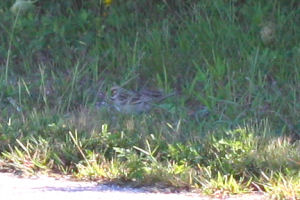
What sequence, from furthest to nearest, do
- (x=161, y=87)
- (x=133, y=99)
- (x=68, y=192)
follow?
(x=161, y=87)
(x=133, y=99)
(x=68, y=192)

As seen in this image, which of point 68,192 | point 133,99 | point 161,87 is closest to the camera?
point 68,192

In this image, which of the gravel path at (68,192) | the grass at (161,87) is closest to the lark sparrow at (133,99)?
the grass at (161,87)

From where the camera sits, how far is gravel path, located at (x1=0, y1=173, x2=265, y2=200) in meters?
5.39

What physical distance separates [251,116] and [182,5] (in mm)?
2340

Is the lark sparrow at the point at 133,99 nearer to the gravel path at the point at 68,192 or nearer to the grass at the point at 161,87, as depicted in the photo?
the grass at the point at 161,87

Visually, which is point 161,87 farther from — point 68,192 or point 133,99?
point 68,192

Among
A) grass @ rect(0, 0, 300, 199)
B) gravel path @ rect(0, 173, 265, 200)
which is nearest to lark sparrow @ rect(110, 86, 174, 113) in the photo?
grass @ rect(0, 0, 300, 199)

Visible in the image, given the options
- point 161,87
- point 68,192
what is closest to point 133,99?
point 161,87

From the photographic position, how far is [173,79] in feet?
25.3

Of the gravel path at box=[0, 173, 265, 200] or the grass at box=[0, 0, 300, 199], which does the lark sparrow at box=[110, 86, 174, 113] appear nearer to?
the grass at box=[0, 0, 300, 199]

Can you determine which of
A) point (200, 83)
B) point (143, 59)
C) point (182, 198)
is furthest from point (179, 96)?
point (182, 198)

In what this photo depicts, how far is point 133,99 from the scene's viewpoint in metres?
7.46

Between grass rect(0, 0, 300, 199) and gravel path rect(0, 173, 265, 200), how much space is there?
0.11m

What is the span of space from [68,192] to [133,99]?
6.73 feet
